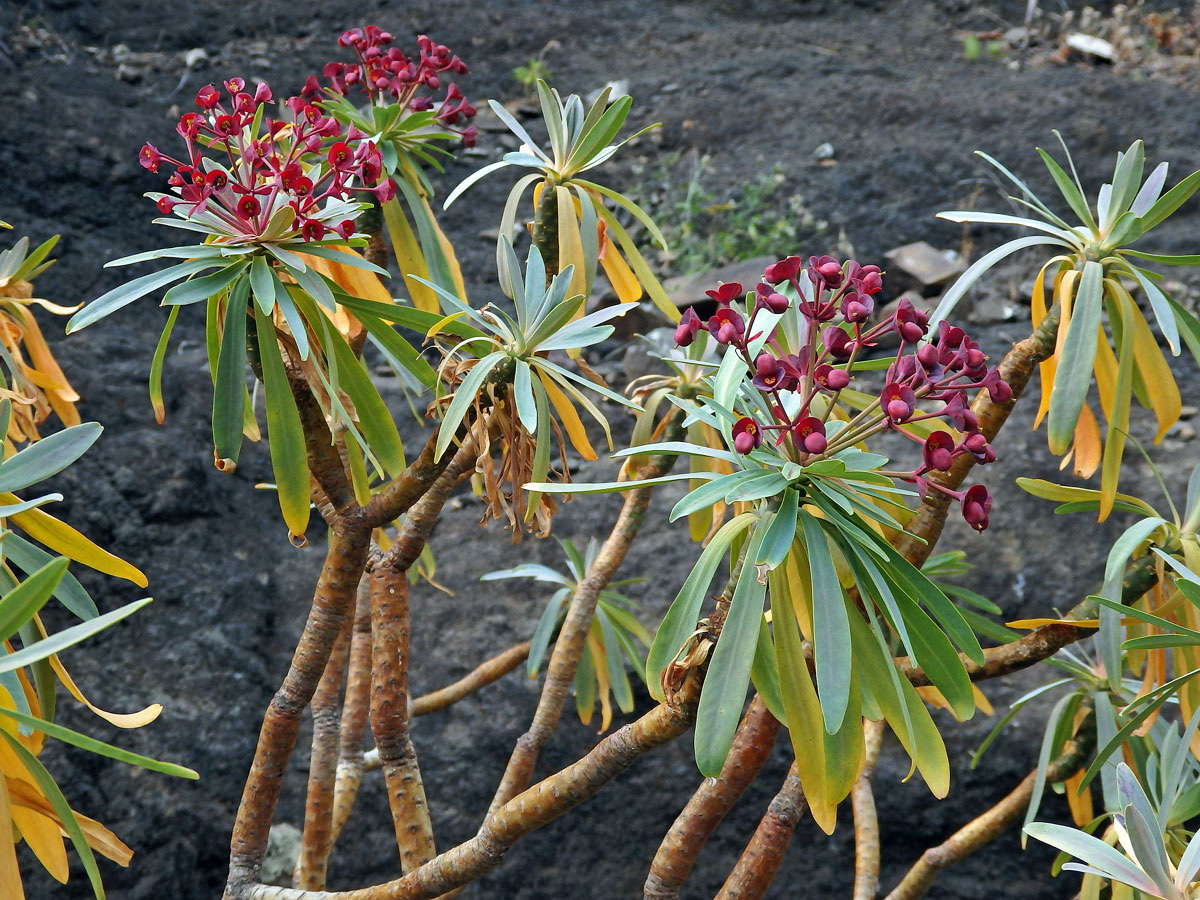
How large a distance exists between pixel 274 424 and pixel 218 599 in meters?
1.64

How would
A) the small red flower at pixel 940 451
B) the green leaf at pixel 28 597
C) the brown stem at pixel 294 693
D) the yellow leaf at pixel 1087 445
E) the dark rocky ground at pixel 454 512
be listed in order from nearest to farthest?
the green leaf at pixel 28 597, the small red flower at pixel 940 451, the brown stem at pixel 294 693, the yellow leaf at pixel 1087 445, the dark rocky ground at pixel 454 512

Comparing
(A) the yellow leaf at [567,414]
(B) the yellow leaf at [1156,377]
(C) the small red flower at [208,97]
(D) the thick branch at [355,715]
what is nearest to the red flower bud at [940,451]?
(A) the yellow leaf at [567,414]

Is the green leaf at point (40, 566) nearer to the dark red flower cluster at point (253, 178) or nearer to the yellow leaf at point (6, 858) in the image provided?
the yellow leaf at point (6, 858)

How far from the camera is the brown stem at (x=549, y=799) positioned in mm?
992

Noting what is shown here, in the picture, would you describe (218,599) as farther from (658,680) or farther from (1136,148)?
(1136,148)

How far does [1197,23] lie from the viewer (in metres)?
5.30

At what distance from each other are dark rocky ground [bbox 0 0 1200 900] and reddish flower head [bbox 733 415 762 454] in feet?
6.07

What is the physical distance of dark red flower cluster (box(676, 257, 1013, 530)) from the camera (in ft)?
2.79

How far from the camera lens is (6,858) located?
0.79 meters

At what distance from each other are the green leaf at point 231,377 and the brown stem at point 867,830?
1.24 meters

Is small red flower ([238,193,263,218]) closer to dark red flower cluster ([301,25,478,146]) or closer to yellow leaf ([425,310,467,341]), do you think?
yellow leaf ([425,310,467,341])

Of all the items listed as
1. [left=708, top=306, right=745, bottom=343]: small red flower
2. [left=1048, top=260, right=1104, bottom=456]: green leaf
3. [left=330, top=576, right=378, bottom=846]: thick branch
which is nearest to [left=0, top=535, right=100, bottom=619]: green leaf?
[left=708, top=306, right=745, bottom=343]: small red flower

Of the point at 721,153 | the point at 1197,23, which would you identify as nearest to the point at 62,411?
the point at 721,153

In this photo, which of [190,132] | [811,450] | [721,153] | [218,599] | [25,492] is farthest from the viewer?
[721,153]
